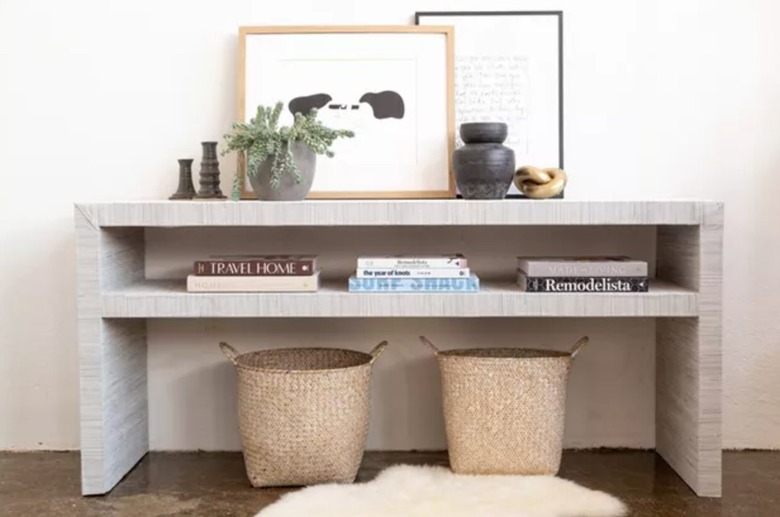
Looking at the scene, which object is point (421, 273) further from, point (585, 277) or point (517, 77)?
point (517, 77)

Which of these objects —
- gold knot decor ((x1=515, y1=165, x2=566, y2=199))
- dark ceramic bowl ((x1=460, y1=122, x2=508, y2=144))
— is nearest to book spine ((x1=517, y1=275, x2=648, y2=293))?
gold knot decor ((x1=515, y1=165, x2=566, y2=199))

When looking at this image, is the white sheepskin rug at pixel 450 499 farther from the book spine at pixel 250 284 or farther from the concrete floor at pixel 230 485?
the book spine at pixel 250 284

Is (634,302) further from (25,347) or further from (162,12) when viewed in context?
(25,347)

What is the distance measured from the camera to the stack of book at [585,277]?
7.87 feet

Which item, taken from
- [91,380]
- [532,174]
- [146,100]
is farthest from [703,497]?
[146,100]

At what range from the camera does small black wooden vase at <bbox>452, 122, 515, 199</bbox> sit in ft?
8.30

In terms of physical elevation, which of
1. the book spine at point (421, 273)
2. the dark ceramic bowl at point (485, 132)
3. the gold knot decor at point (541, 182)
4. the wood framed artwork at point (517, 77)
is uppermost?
the wood framed artwork at point (517, 77)

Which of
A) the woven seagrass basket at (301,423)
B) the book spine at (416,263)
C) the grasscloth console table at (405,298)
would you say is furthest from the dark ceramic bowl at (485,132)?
the woven seagrass basket at (301,423)

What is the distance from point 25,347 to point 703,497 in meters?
2.05

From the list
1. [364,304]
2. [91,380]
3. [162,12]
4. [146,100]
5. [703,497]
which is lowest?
[703,497]

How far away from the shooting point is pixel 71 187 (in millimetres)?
2812

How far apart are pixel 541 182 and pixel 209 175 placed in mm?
963

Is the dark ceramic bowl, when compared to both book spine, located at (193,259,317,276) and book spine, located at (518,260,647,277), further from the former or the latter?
book spine, located at (193,259,317,276)

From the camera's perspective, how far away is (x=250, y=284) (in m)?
2.42
